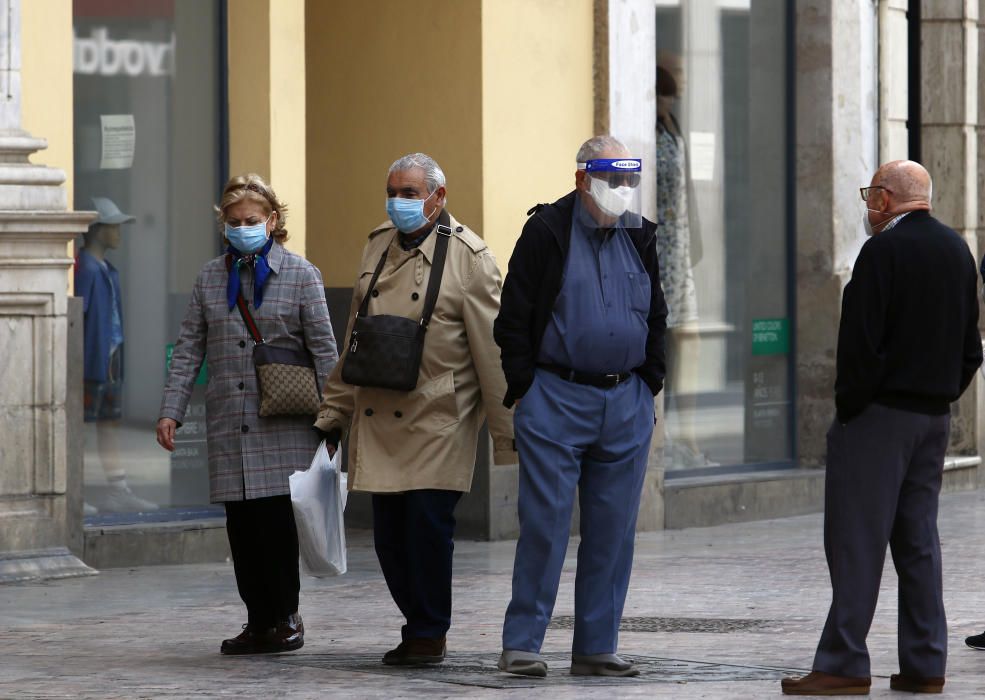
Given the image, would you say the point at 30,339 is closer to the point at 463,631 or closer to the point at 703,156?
the point at 463,631

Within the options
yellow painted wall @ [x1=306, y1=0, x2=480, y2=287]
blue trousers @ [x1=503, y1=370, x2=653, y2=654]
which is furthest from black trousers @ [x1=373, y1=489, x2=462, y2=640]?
yellow painted wall @ [x1=306, y1=0, x2=480, y2=287]

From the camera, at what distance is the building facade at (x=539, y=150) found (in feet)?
36.8

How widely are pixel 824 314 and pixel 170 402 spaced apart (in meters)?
7.22

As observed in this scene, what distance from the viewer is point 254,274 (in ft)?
26.2

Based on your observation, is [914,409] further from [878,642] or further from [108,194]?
[108,194]

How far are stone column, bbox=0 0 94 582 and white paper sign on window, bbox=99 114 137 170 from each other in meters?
0.94

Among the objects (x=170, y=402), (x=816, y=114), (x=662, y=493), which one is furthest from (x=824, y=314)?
(x=170, y=402)

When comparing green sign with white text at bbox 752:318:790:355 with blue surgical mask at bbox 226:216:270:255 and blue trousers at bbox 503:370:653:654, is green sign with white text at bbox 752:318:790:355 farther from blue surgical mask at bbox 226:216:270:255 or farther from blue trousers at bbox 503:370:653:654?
blue trousers at bbox 503:370:653:654

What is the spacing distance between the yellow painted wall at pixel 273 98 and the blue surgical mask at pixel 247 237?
3203 millimetres

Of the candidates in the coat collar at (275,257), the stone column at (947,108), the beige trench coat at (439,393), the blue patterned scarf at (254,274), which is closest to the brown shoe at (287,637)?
the beige trench coat at (439,393)

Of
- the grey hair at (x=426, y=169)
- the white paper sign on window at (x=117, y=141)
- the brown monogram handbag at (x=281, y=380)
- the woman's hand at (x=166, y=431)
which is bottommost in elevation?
the woman's hand at (x=166, y=431)

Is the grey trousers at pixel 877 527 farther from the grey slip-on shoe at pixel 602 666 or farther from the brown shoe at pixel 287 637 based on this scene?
the brown shoe at pixel 287 637

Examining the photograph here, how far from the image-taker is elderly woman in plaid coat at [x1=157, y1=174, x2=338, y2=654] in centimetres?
791

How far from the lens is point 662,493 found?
12.9 m
